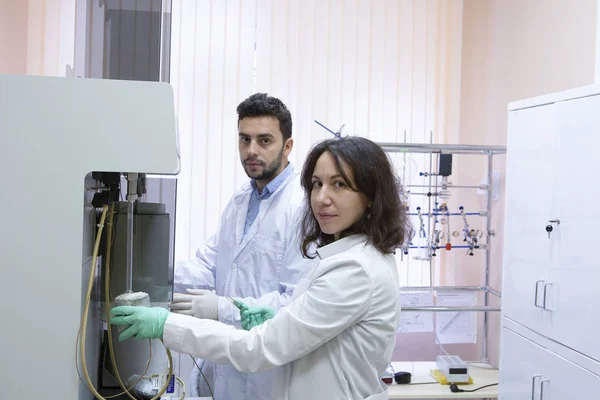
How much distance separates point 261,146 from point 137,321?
3.25 ft

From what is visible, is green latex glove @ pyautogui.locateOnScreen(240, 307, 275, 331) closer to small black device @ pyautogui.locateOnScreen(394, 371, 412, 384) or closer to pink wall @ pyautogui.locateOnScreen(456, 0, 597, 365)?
small black device @ pyautogui.locateOnScreen(394, 371, 412, 384)

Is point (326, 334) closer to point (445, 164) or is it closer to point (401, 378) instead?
point (401, 378)

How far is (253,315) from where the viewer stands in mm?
1618

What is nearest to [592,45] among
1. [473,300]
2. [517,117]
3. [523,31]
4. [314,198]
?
[517,117]

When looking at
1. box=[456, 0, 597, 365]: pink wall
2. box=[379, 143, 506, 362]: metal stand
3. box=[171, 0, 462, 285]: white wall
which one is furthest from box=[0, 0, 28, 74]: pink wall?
box=[456, 0, 597, 365]: pink wall

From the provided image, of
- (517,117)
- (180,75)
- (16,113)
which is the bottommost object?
(16,113)

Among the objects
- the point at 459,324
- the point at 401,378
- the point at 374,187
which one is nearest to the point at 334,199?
the point at 374,187

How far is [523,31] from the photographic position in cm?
291

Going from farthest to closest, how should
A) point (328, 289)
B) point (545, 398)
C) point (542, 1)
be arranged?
point (542, 1) → point (545, 398) → point (328, 289)

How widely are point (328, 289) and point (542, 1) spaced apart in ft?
7.02

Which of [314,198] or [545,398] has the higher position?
[314,198]

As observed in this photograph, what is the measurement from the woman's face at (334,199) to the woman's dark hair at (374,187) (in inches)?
0.4

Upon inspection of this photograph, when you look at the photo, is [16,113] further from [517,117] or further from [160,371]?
[517,117]

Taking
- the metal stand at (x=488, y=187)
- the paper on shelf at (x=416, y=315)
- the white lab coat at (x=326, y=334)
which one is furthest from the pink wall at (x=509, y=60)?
the white lab coat at (x=326, y=334)
